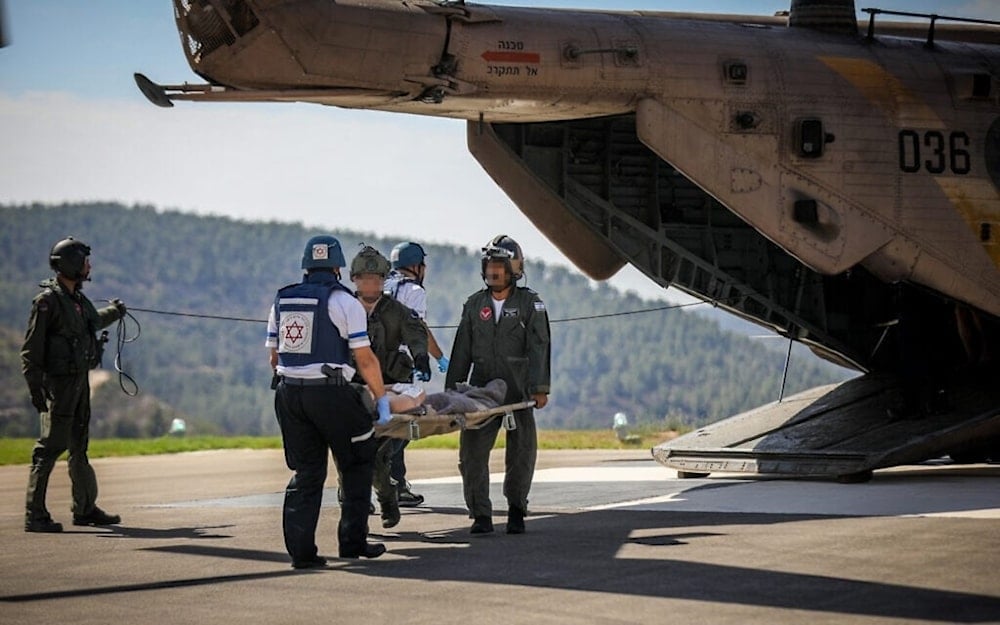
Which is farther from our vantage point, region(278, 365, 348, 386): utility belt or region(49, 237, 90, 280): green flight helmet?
region(49, 237, 90, 280): green flight helmet

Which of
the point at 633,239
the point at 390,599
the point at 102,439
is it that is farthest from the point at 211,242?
the point at 390,599

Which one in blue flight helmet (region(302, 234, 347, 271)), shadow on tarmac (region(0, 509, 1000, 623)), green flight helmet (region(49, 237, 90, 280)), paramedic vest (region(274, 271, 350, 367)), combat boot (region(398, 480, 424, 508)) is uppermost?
green flight helmet (region(49, 237, 90, 280))

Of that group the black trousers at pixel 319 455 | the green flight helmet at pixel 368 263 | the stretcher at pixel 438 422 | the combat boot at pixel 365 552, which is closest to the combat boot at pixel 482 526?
the stretcher at pixel 438 422

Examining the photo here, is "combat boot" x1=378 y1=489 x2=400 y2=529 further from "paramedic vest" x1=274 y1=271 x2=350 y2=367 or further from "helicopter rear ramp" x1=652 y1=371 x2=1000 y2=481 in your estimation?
"helicopter rear ramp" x1=652 y1=371 x2=1000 y2=481

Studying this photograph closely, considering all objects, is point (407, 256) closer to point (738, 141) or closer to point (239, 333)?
point (738, 141)

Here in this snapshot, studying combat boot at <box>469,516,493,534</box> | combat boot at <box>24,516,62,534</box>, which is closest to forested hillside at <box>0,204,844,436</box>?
combat boot at <box>24,516,62,534</box>

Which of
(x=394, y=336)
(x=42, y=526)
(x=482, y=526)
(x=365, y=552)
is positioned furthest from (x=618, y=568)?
(x=42, y=526)

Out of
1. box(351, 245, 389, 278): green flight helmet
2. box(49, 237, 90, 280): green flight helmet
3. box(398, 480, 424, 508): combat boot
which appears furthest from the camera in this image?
box(398, 480, 424, 508): combat boot

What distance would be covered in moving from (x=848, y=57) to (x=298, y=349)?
836cm

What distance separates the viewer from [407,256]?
12812 millimetres

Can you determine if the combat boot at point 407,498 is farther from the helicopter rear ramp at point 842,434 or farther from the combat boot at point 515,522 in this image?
the helicopter rear ramp at point 842,434

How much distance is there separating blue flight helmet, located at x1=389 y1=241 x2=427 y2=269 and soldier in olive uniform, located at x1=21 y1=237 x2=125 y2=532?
8.76 feet

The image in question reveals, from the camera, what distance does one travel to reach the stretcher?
10.2 m

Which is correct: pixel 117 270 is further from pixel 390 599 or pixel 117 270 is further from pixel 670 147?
pixel 390 599
